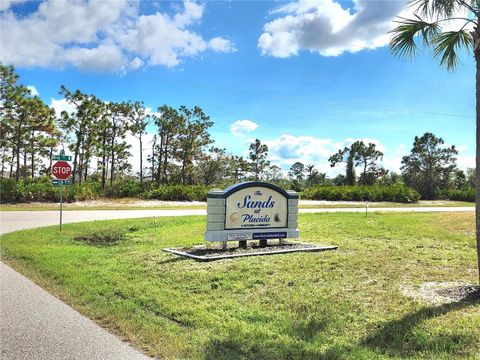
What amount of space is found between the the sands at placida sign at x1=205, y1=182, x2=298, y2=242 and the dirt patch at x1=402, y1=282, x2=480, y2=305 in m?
4.52

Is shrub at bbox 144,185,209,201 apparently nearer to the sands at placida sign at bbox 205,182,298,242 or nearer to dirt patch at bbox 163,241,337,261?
dirt patch at bbox 163,241,337,261

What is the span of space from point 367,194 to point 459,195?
1386 centimetres

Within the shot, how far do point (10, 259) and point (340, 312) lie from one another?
7536 millimetres

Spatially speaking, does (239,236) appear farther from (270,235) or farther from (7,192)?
(7,192)

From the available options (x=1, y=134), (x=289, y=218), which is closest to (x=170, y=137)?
(x=1, y=134)

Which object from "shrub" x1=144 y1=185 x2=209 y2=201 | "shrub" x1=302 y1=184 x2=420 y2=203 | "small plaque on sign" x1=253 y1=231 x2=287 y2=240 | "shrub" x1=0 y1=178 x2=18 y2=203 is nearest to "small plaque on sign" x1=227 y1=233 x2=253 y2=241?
"small plaque on sign" x1=253 y1=231 x2=287 y2=240

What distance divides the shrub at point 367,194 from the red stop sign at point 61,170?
30.1 meters

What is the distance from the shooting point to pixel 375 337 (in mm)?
4594

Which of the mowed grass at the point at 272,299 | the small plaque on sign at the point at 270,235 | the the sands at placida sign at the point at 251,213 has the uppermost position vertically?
the the sands at placida sign at the point at 251,213

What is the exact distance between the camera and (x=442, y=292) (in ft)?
20.4

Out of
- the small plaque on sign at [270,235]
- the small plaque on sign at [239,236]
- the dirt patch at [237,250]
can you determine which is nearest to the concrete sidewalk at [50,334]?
the dirt patch at [237,250]

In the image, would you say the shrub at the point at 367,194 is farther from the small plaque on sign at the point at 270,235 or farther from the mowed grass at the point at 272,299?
the small plaque on sign at the point at 270,235

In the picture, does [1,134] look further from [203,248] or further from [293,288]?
[293,288]

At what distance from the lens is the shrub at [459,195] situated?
4684 centimetres
